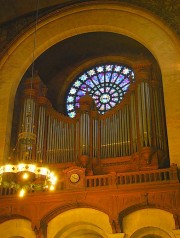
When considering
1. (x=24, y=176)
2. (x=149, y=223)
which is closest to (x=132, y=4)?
(x=149, y=223)

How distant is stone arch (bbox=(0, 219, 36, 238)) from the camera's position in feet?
47.8

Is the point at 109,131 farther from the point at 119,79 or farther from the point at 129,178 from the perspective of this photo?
the point at 119,79

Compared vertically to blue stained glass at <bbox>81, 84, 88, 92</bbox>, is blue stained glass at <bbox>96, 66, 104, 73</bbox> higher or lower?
higher

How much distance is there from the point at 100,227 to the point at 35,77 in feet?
23.9

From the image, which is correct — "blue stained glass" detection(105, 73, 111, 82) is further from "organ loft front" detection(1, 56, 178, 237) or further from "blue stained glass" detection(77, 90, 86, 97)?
"blue stained glass" detection(77, 90, 86, 97)

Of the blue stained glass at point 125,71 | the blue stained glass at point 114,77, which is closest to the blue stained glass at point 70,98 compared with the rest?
the blue stained glass at point 114,77

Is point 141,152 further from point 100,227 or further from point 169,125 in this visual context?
point 100,227

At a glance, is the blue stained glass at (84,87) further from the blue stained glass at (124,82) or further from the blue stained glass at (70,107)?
the blue stained glass at (124,82)

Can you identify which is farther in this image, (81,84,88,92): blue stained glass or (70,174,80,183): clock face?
(81,84,88,92): blue stained glass

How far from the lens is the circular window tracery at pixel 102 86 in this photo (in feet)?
62.2

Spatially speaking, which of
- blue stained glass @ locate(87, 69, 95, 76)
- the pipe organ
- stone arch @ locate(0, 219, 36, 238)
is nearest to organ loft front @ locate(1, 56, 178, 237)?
the pipe organ

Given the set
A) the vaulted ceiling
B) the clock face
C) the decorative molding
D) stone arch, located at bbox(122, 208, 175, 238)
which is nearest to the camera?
stone arch, located at bbox(122, 208, 175, 238)

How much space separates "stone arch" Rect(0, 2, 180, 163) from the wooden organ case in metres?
0.78

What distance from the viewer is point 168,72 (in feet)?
51.6
